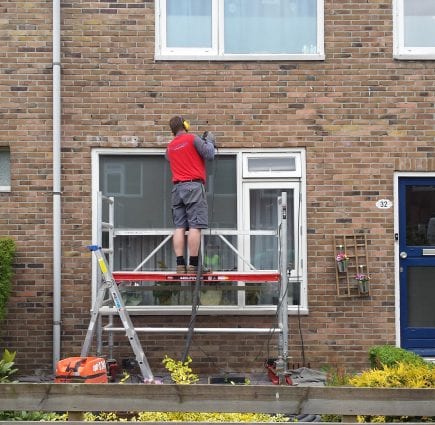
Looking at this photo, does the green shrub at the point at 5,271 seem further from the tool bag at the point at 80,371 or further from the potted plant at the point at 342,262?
the potted plant at the point at 342,262

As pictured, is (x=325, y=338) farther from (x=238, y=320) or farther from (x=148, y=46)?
(x=148, y=46)

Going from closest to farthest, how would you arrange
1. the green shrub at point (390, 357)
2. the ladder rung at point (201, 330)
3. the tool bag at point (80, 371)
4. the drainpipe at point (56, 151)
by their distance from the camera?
the tool bag at point (80, 371) < the green shrub at point (390, 357) < the ladder rung at point (201, 330) < the drainpipe at point (56, 151)

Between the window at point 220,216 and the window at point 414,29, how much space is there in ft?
5.87

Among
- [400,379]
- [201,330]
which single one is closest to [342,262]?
[201,330]

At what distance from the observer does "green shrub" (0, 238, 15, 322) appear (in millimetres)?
7879

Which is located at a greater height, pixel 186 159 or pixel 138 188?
pixel 186 159

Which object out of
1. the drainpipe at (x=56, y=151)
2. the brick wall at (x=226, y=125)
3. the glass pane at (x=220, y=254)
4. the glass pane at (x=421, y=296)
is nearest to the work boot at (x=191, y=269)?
the glass pane at (x=220, y=254)

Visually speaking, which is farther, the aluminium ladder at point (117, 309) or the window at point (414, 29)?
the window at point (414, 29)

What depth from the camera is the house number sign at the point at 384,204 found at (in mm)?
8664

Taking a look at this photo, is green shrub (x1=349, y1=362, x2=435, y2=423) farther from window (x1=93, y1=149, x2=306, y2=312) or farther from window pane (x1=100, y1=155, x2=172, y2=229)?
window pane (x1=100, y1=155, x2=172, y2=229)

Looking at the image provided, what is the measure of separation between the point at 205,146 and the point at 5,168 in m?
2.54

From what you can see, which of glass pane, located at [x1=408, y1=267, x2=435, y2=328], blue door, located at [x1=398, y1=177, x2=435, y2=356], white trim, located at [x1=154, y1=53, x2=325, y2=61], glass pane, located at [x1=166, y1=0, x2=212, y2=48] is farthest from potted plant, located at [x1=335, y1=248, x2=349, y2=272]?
glass pane, located at [x1=166, y1=0, x2=212, y2=48]

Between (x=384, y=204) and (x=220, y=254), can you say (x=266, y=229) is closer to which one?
(x=220, y=254)

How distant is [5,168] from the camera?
8734mm
